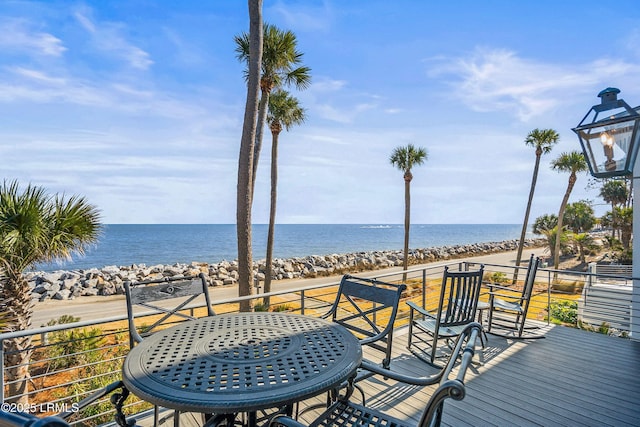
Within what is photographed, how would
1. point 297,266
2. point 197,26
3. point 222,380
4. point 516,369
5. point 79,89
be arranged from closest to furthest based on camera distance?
point 222,380 < point 516,369 < point 197,26 < point 79,89 < point 297,266

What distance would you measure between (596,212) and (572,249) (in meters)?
7.41

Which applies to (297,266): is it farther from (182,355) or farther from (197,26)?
(182,355)

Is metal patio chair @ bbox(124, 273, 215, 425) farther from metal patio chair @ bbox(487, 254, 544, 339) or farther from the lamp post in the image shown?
the lamp post

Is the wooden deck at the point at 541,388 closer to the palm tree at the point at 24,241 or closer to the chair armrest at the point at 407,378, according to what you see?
the chair armrest at the point at 407,378

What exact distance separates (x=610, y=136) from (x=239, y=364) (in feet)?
11.5

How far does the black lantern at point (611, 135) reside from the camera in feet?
8.77

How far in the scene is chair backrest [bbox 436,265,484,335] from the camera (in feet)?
9.95

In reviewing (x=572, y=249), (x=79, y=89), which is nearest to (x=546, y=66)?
(x=79, y=89)

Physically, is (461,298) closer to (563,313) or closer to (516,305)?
(516,305)

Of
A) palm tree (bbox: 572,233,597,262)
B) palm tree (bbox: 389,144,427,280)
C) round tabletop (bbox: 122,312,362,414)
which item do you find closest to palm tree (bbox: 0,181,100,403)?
round tabletop (bbox: 122,312,362,414)

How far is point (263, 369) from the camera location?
52.7 inches

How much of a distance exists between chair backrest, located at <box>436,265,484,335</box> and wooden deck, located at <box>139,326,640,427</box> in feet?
1.66

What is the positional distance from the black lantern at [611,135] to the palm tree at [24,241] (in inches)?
244

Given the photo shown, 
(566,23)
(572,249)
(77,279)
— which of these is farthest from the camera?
(572,249)
